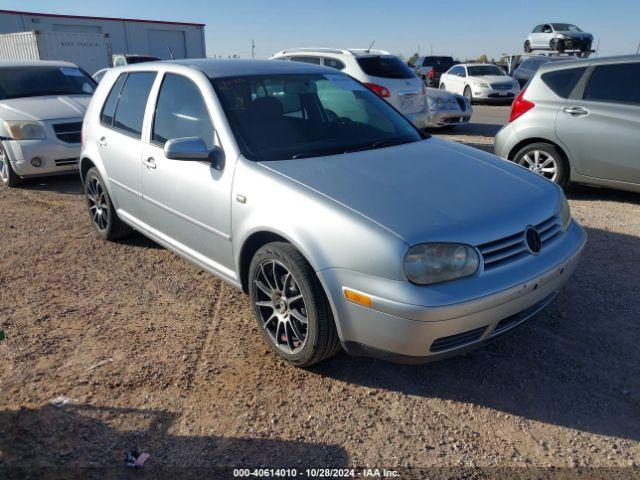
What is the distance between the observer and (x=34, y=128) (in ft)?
23.2

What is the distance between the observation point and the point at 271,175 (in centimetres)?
303

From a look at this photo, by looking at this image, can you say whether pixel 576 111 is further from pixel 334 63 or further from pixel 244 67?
pixel 334 63

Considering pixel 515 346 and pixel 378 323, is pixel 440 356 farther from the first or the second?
pixel 515 346

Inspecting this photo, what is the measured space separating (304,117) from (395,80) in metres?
5.79

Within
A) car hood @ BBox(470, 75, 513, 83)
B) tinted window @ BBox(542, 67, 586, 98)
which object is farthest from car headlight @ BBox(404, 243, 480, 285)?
car hood @ BBox(470, 75, 513, 83)

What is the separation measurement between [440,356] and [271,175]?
1342 millimetres

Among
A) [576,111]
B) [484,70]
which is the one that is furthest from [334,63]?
[484,70]

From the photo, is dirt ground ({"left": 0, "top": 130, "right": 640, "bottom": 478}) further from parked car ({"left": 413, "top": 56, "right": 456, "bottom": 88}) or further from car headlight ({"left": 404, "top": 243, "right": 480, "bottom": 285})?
parked car ({"left": 413, "top": 56, "right": 456, "bottom": 88})

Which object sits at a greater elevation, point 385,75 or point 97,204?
point 385,75

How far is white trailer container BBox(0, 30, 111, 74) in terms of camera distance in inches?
782

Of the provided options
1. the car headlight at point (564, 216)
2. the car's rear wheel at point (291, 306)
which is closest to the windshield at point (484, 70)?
the car headlight at point (564, 216)

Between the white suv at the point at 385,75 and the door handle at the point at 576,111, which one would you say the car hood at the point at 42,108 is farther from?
the door handle at the point at 576,111

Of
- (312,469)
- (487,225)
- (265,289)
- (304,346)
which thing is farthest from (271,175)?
(312,469)

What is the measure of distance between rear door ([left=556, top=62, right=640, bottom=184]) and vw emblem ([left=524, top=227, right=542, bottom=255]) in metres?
3.58
